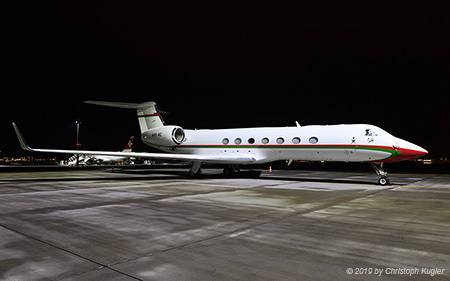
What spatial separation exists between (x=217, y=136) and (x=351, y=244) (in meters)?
14.0

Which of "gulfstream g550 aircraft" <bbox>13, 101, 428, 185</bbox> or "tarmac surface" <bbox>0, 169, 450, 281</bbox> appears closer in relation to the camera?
"tarmac surface" <bbox>0, 169, 450, 281</bbox>

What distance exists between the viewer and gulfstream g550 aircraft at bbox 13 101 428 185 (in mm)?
13125

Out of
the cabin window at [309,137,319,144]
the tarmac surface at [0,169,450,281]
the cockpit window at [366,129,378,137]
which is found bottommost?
the tarmac surface at [0,169,450,281]

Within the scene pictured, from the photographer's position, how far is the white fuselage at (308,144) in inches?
510

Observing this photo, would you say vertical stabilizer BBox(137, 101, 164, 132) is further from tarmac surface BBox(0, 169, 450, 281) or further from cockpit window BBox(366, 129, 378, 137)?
tarmac surface BBox(0, 169, 450, 281)

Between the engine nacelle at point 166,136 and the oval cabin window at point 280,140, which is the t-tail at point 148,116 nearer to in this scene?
the engine nacelle at point 166,136

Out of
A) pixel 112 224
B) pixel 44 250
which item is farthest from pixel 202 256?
pixel 112 224

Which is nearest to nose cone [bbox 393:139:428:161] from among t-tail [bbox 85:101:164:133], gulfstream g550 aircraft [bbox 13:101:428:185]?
gulfstream g550 aircraft [bbox 13:101:428:185]

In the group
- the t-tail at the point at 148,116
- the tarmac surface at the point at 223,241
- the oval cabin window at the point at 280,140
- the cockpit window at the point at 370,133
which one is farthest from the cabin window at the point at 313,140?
the t-tail at the point at 148,116

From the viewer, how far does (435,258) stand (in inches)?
147

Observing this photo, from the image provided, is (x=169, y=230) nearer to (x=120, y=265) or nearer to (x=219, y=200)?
(x=120, y=265)

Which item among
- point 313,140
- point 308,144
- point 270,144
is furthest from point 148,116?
point 313,140

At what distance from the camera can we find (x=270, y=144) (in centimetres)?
1577

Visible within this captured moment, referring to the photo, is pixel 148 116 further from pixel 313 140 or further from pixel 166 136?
pixel 313 140
